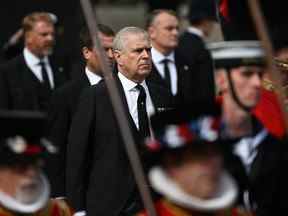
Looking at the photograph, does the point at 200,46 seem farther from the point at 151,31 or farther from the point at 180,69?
the point at 180,69

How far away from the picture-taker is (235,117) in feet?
32.6

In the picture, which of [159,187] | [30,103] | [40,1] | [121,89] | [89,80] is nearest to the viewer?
[159,187]

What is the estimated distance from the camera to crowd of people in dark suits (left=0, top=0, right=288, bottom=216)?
9172 mm

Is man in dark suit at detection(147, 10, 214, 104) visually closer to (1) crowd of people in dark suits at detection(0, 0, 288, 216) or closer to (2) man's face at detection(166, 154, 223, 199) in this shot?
(1) crowd of people in dark suits at detection(0, 0, 288, 216)

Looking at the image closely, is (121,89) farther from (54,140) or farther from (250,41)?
(250,41)

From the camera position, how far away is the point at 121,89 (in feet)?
44.4

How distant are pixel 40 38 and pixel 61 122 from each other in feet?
11.7

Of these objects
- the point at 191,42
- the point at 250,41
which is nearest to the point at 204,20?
the point at 191,42

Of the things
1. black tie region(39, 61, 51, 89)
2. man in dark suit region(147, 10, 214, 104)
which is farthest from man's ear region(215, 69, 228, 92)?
black tie region(39, 61, 51, 89)

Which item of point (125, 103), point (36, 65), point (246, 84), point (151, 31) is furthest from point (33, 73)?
point (246, 84)

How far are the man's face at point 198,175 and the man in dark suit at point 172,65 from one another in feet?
21.3

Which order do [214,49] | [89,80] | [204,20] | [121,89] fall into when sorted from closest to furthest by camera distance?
1. [214,49]
2. [121,89]
3. [89,80]
4. [204,20]

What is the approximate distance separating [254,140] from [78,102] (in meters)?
3.88

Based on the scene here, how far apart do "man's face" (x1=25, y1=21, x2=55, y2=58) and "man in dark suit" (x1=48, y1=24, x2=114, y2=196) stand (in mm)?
2468
